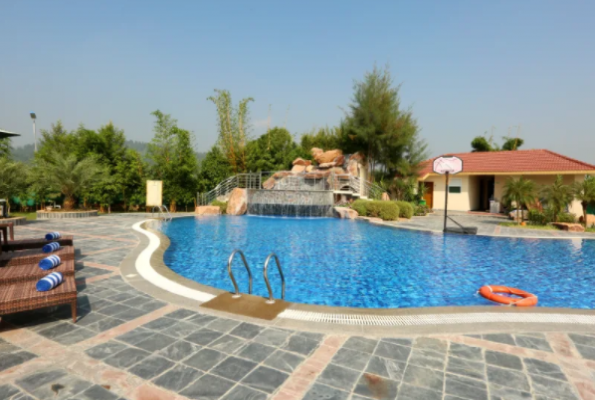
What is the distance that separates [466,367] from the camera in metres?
3.10

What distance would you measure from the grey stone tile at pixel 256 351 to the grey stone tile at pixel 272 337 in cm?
9

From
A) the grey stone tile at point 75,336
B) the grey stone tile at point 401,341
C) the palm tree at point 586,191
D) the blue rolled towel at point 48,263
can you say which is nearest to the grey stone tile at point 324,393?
the grey stone tile at point 401,341

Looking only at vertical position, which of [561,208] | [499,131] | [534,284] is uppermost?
[499,131]

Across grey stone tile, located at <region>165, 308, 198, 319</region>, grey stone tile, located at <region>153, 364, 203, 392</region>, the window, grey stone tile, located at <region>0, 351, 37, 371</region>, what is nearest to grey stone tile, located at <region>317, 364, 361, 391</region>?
grey stone tile, located at <region>153, 364, 203, 392</region>

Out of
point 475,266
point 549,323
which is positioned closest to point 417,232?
point 475,266

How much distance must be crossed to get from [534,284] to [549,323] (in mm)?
3646

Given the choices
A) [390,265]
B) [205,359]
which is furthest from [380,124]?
[205,359]

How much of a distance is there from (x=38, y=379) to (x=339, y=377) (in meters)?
2.67

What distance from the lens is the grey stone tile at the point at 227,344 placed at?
3.41m

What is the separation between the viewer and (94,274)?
6.10 metres

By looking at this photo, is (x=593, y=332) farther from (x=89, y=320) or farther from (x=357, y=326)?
(x=89, y=320)

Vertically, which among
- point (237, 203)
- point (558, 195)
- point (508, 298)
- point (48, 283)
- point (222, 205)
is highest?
point (558, 195)

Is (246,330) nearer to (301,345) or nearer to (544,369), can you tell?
(301,345)

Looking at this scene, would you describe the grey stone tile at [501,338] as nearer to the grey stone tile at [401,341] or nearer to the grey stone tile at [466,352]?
the grey stone tile at [466,352]
